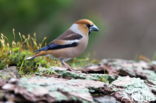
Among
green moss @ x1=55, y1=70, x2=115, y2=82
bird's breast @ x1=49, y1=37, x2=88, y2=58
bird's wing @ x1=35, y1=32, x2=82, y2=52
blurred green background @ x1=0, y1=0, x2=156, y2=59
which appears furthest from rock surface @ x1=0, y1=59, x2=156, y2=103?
blurred green background @ x1=0, y1=0, x2=156, y2=59

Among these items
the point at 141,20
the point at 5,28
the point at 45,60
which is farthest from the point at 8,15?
the point at 141,20

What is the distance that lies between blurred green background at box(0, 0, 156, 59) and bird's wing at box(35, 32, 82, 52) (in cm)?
720

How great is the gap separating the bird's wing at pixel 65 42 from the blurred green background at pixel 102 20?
720 centimetres

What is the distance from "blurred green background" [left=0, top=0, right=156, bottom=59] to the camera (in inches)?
611

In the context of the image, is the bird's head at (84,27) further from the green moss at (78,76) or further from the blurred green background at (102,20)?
the blurred green background at (102,20)

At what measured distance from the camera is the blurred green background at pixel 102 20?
51.0ft

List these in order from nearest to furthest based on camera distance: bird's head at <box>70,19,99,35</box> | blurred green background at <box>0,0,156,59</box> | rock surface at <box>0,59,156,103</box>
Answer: rock surface at <box>0,59,156,103</box>, bird's head at <box>70,19,99,35</box>, blurred green background at <box>0,0,156,59</box>

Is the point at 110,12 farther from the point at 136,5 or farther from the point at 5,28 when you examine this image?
the point at 5,28

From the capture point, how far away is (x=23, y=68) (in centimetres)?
711

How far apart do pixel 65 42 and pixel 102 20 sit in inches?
405

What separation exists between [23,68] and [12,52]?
0.61 m

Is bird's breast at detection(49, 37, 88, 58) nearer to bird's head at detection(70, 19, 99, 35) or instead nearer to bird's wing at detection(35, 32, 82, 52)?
bird's wing at detection(35, 32, 82, 52)

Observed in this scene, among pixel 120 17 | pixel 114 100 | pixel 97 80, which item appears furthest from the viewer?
pixel 120 17

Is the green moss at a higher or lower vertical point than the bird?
lower
